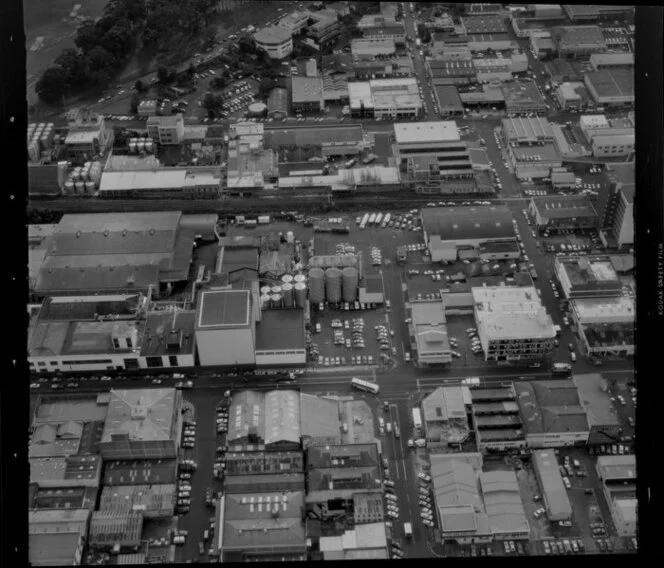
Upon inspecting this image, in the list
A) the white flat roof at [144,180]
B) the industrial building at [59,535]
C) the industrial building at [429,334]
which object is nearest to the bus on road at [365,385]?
the industrial building at [429,334]

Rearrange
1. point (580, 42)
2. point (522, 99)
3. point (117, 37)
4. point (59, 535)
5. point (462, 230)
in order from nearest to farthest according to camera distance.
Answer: point (59, 535)
point (462, 230)
point (522, 99)
point (117, 37)
point (580, 42)

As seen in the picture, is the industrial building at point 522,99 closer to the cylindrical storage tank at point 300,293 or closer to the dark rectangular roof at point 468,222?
the dark rectangular roof at point 468,222

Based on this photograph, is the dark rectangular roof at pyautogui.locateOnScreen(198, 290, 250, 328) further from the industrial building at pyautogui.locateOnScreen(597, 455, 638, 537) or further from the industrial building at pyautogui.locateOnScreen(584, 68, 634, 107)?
the industrial building at pyautogui.locateOnScreen(584, 68, 634, 107)

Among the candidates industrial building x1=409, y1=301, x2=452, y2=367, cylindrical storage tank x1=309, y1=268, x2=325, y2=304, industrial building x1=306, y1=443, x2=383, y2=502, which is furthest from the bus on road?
cylindrical storage tank x1=309, y1=268, x2=325, y2=304

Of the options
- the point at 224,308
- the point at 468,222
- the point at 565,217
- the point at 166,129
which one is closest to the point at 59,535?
the point at 224,308

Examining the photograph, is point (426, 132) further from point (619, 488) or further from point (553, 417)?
point (619, 488)

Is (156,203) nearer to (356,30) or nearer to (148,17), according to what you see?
(148,17)
